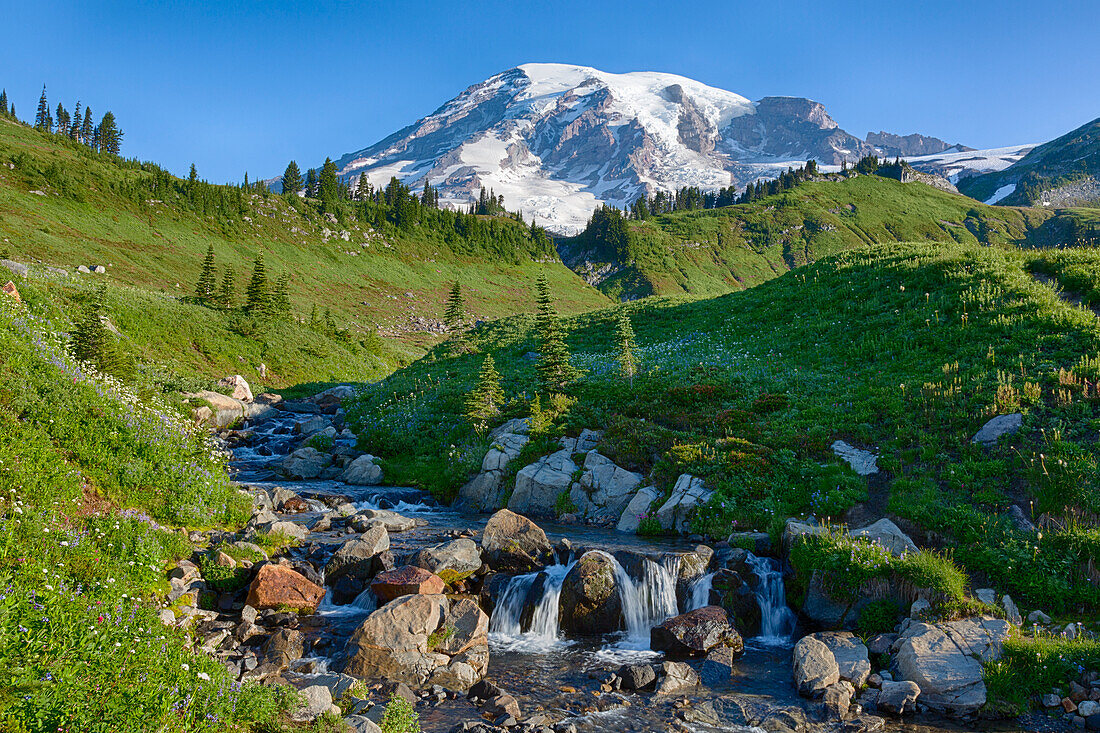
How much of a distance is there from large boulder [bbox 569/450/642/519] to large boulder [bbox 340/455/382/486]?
401 inches

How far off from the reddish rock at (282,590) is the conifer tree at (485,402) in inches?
530

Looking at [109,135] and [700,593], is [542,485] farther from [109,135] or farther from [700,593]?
[109,135]

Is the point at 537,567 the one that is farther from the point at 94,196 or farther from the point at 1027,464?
the point at 94,196

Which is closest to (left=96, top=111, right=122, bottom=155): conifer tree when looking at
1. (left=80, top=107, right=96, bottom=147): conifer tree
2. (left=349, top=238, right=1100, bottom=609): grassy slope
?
(left=80, top=107, right=96, bottom=147): conifer tree

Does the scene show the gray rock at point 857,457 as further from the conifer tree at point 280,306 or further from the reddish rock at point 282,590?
the conifer tree at point 280,306

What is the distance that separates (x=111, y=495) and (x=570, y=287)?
12709 centimetres

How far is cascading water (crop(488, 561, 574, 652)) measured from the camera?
12.0 metres

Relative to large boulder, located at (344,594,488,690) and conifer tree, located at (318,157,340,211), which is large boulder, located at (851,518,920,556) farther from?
conifer tree, located at (318,157,340,211)

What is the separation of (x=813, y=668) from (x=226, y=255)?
100393 mm

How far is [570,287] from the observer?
136 metres

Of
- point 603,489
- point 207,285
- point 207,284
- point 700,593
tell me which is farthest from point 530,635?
point 207,285

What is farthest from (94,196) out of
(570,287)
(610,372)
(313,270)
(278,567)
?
(278,567)

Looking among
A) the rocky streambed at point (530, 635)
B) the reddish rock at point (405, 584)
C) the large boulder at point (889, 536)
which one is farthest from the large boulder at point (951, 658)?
the reddish rock at point (405, 584)

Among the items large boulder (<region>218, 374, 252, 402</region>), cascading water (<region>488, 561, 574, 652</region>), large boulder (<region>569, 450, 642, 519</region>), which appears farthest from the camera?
large boulder (<region>218, 374, 252, 402</region>)
